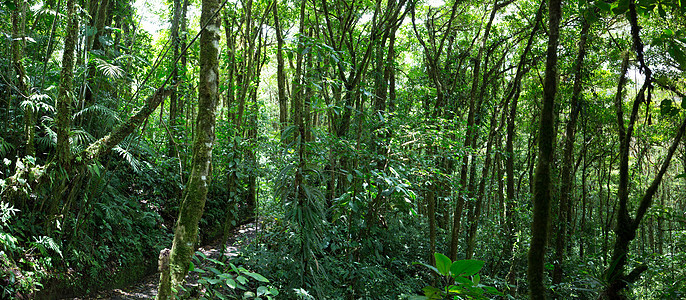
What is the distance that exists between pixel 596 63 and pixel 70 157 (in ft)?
34.9

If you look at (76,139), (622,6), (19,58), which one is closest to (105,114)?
(76,139)

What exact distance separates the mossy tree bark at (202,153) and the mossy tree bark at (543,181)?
248 cm

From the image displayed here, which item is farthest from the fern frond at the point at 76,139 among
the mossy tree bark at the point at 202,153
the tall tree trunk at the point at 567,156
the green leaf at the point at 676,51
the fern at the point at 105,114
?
the tall tree trunk at the point at 567,156

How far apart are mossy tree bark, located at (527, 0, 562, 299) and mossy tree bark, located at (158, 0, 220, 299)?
248cm

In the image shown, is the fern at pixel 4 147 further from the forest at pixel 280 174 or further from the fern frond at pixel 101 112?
the fern frond at pixel 101 112

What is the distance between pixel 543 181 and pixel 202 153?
2575 mm

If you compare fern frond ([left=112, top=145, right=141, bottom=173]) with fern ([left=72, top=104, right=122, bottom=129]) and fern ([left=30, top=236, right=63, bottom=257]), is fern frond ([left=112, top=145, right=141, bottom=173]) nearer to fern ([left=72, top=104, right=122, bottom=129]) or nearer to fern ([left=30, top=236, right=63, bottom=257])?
fern ([left=72, top=104, right=122, bottom=129])

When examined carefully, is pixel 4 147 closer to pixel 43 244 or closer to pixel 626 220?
pixel 43 244

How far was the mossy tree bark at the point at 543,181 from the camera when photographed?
1.60 metres

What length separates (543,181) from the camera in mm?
1649

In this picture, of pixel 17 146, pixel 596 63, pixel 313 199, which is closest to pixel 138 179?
pixel 17 146

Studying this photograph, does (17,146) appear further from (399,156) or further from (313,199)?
(399,156)

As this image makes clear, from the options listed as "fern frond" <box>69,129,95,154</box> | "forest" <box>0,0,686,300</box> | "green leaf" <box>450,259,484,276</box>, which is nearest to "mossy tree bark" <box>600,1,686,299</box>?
"forest" <box>0,0,686,300</box>

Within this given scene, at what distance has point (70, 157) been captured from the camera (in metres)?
4.79
